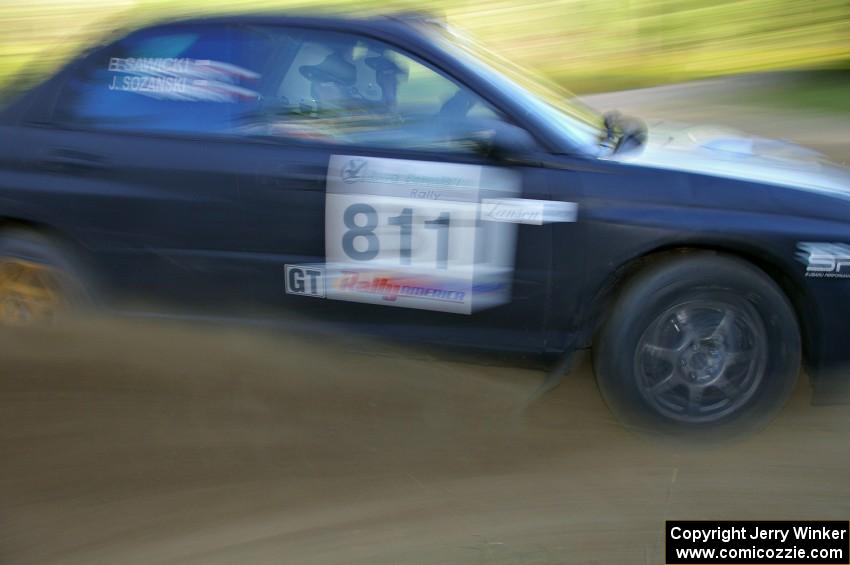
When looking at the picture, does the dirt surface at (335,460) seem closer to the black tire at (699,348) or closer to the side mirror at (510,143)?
the black tire at (699,348)

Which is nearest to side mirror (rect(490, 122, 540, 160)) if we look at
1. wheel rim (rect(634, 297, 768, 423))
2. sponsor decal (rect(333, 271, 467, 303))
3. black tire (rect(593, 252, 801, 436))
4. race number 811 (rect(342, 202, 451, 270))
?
race number 811 (rect(342, 202, 451, 270))

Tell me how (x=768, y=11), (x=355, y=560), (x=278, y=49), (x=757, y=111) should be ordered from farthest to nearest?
1. (x=768, y=11)
2. (x=757, y=111)
3. (x=278, y=49)
4. (x=355, y=560)

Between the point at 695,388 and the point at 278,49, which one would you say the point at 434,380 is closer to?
the point at 695,388

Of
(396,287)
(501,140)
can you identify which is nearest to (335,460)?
(396,287)

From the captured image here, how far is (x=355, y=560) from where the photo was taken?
2.91 metres

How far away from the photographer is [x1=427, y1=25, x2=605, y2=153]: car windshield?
374 cm

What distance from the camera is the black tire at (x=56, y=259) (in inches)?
156

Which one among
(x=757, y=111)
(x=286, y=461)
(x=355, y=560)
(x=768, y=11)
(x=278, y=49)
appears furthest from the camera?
(x=768, y=11)

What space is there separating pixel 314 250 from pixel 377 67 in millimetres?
790

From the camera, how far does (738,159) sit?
377cm

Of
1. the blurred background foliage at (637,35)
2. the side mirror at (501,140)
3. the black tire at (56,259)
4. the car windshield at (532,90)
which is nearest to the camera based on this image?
the side mirror at (501,140)

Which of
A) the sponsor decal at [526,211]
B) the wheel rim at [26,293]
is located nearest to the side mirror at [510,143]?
the sponsor decal at [526,211]

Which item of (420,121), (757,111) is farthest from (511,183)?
(757,111)

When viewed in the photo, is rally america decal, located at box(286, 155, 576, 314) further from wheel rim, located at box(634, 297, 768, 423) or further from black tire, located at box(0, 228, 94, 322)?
black tire, located at box(0, 228, 94, 322)
